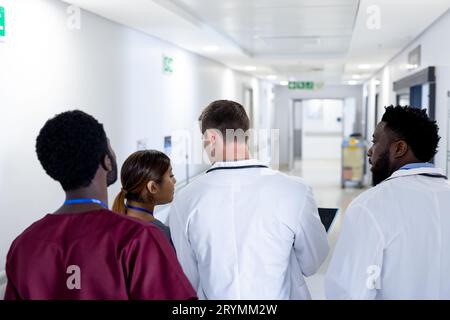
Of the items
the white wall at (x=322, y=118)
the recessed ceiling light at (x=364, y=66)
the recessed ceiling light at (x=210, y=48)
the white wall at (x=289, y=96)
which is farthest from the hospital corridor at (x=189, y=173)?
the white wall at (x=322, y=118)

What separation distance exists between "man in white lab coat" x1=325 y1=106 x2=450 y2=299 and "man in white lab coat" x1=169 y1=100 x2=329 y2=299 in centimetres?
16

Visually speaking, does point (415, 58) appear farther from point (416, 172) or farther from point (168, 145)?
point (416, 172)

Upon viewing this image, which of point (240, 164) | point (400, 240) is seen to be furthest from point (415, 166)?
point (240, 164)

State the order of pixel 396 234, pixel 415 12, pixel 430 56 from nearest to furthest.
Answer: pixel 396 234 < pixel 415 12 < pixel 430 56

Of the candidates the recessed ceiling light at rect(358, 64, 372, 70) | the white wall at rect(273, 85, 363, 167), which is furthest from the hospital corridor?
the white wall at rect(273, 85, 363, 167)

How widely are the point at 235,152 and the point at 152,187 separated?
49 cm

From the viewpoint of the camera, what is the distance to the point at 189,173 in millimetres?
7926

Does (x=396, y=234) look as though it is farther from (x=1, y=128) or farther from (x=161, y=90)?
(x=161, y=90)

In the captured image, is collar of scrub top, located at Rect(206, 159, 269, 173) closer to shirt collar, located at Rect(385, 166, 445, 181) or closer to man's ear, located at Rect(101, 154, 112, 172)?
shirt collar, located at Rect(385, 166, 445, 181)

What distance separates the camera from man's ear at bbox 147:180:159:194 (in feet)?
7.22

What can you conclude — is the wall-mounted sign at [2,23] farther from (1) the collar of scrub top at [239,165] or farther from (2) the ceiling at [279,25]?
(1) the collar of scrub top at [239,165]

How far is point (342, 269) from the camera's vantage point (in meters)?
1.78

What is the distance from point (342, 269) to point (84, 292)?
0.88 m

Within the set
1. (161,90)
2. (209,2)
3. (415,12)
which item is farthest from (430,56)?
(161,90)
